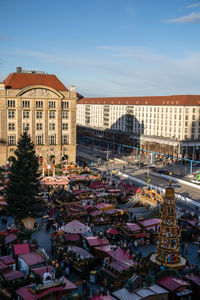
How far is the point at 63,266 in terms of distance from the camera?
98.0ft

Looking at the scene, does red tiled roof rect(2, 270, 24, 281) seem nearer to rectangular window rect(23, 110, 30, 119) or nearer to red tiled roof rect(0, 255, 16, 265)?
red tiled roof rect(0, 255, 16, 265)

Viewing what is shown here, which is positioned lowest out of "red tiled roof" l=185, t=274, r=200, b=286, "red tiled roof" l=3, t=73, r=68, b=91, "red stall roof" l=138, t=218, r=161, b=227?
"red stall roof" l=138, t=218, r=161, b=227

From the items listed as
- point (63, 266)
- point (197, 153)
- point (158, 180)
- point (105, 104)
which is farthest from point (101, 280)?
point (105, 104)

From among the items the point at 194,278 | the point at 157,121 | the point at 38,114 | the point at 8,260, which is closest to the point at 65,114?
the point at 38,114

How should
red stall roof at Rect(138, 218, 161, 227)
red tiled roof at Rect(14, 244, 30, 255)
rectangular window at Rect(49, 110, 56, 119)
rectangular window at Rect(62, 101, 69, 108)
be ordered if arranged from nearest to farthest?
red tiled roof at Rect(14, 244, 30, 255), red stall roof at Rect(138, 218, 161, 227), rectangular window at Rect(49, 110, 56, 119), rectangular window at Rect(62, 101, 69, 108)

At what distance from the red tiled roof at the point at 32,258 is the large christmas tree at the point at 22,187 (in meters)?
12.4

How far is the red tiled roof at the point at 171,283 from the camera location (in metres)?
23.9

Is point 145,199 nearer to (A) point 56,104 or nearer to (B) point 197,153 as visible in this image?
(A) point 56,104

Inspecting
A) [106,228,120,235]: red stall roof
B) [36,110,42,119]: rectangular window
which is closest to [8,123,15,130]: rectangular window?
[36,110,42,119]: rectangular window

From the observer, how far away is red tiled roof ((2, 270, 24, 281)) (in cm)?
2444

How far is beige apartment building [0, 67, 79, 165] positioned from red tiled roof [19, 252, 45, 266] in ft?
153

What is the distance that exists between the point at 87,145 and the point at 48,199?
3503 inches

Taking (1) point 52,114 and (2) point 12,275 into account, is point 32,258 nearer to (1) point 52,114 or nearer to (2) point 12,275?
(2) point 12,275

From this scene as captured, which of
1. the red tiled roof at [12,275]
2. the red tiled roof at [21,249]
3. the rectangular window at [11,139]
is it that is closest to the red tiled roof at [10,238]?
the red tiled roof at [21,249]
